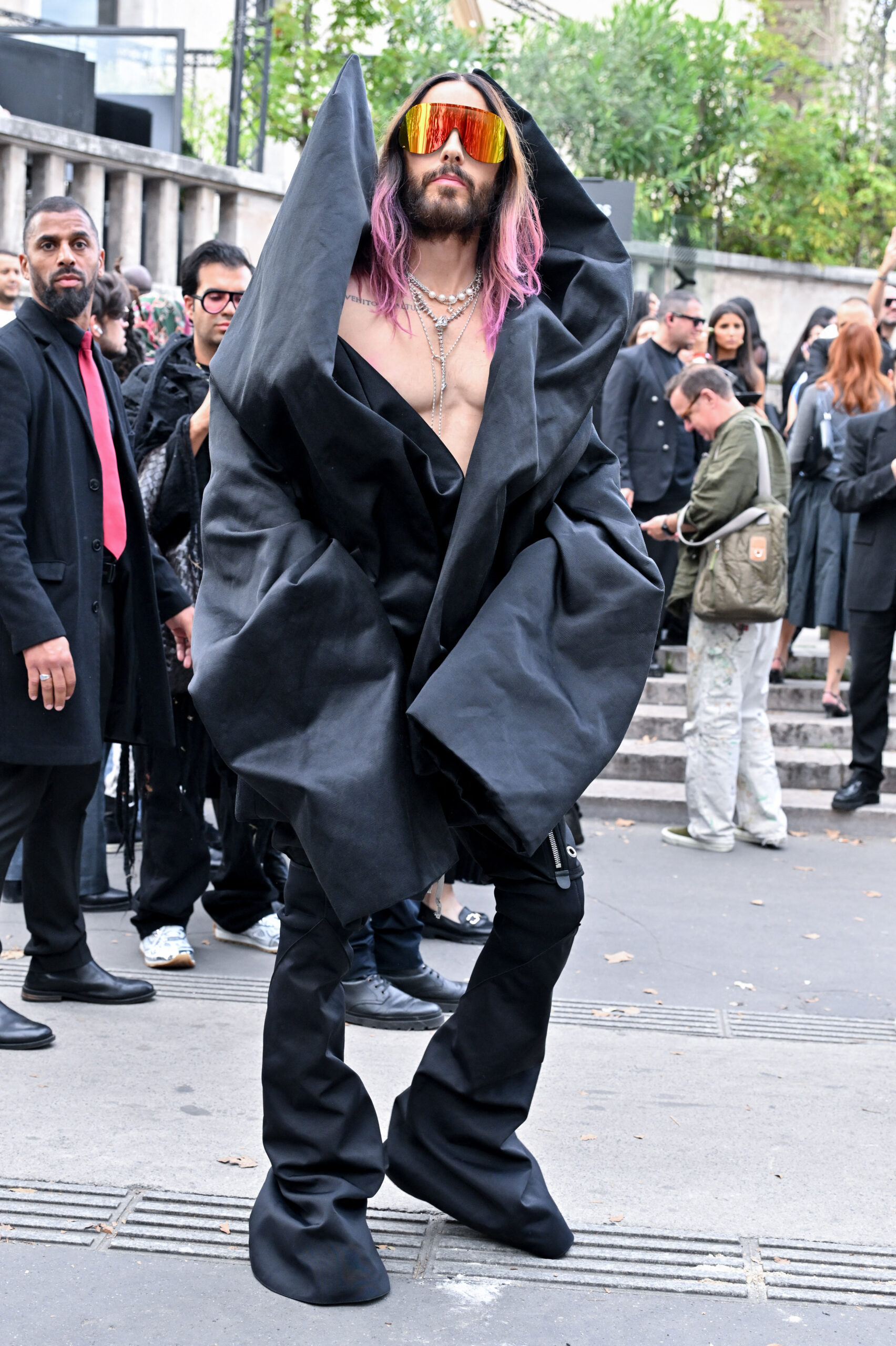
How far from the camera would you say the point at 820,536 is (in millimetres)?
8664

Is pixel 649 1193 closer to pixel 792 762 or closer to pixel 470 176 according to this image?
pixel 470 176

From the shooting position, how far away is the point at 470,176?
2.77 m

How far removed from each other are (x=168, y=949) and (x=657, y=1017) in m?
1.53

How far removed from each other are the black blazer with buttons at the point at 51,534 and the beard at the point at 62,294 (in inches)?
1.2

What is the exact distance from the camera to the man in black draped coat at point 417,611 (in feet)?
8.29

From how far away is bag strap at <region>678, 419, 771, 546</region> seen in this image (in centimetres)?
632

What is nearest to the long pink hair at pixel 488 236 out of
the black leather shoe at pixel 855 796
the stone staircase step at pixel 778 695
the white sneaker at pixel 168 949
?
the white sneaker at pixel 168 949

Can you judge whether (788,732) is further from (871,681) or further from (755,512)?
(755,512)

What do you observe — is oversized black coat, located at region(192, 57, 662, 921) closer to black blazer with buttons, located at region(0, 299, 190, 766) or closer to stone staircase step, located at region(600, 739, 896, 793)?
black blazer with buttons, located at region(0, 299, 190, 766)

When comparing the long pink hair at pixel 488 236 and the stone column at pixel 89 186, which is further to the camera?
the stone column at pixel 89 186

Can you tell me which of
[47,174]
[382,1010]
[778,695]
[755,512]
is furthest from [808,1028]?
[47,174]

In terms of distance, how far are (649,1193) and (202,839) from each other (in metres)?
2.12

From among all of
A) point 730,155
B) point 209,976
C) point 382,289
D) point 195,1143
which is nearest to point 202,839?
point 209,976

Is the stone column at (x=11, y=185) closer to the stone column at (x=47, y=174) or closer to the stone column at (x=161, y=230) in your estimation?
the stone column at (x=47, y=174)
